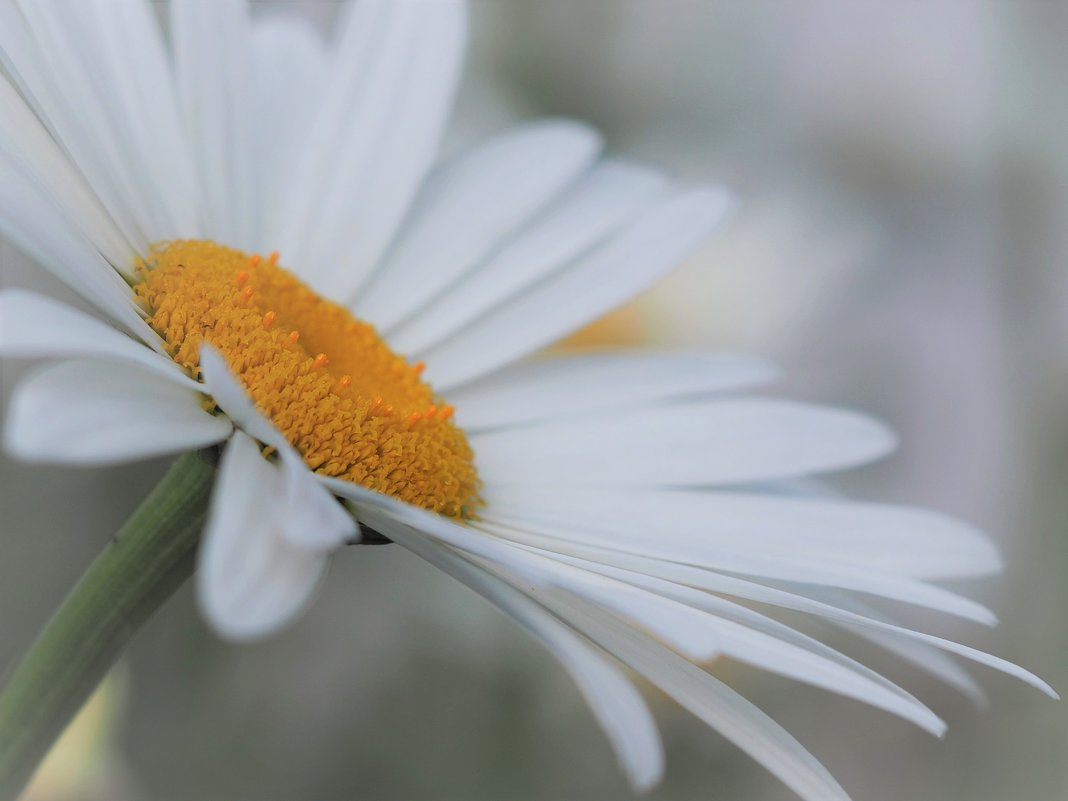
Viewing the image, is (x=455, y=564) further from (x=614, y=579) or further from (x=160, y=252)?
(x=160, y=252)

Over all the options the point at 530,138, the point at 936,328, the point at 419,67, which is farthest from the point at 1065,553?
the point at 419,67

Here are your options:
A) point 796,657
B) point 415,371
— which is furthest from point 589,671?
point 415,371

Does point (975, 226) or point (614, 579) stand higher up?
point (975, 226)

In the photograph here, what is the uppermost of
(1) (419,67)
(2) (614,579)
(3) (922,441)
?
(3) (922,441)

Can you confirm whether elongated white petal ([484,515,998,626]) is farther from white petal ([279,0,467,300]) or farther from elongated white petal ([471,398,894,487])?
white petal ([279,0,467,300])

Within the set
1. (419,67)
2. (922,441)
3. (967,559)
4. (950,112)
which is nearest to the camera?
(967,559)

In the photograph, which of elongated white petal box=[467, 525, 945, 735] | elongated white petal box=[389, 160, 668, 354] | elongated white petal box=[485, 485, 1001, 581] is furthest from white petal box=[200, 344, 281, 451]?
elongated white petal box=[389, 160, 668, 354]
